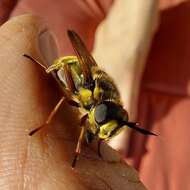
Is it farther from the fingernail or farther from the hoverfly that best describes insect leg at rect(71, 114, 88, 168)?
the fingernail

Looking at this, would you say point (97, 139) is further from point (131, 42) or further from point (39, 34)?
point (131, 42)

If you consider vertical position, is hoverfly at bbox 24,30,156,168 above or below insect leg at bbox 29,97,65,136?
below

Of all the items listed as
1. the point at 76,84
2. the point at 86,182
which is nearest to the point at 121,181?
the point at 86,182

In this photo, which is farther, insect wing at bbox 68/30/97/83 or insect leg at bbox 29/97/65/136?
insect wing at bbox 68/30/97/83

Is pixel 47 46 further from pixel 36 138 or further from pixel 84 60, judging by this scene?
pixel 36 138

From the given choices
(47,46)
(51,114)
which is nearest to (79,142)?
(51,114)

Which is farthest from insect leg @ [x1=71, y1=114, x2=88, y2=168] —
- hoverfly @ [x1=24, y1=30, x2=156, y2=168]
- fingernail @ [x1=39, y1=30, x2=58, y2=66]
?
fingernail @ [x1=39, y1=30, x2=58, y2=66]
